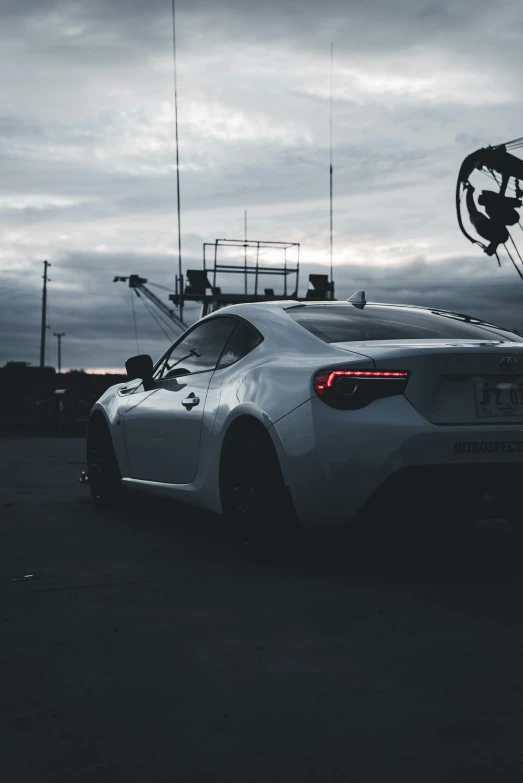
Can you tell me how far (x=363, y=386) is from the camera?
507 cm

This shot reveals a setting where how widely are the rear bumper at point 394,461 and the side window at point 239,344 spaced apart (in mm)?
1046

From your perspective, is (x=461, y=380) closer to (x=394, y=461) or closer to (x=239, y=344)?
(x=394, y=461)

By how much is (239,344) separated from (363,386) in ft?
4.47

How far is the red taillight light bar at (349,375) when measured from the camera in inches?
200

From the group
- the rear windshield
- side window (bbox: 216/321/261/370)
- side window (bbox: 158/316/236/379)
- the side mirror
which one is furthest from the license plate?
the side mirror

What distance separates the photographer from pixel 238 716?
314 centimetres

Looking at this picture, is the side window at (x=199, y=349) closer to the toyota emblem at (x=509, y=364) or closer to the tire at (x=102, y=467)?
the tire at (x=102, y=467)

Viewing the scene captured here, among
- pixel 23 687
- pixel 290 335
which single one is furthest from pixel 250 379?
pixel 23 687

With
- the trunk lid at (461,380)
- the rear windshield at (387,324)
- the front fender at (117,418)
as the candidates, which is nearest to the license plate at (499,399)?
the trunk lid at (461,380)

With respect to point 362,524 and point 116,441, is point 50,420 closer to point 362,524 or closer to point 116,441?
point 116,441

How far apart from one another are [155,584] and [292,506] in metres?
0.79

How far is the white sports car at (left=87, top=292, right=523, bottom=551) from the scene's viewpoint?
5.02 m

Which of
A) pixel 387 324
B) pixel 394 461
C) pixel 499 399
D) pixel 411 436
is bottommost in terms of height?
pixel 394 461

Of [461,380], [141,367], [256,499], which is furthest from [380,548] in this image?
[141,367]
